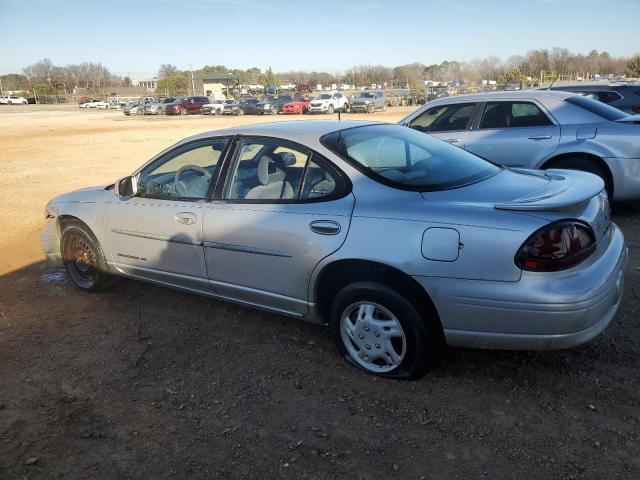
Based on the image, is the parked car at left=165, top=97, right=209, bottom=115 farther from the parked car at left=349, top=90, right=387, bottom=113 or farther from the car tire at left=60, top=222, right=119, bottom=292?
the car tire at left=60, top=222, right=119, bottom=292

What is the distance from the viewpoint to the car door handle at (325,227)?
10.3 feet

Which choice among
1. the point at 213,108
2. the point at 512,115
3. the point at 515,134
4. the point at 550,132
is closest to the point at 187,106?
the point at 213,108

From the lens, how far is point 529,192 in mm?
3104

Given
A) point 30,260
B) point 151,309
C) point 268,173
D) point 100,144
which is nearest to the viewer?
point 268,173

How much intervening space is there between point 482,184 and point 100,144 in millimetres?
19670

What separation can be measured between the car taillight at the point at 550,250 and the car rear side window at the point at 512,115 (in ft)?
13.8

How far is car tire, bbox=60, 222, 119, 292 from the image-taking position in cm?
468

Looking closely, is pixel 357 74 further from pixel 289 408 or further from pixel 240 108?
pixel 289 408

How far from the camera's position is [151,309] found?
454 cm

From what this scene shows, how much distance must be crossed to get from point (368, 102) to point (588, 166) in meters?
34.1

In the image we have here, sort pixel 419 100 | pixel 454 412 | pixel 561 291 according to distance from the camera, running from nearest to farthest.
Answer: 1. pixel 561 291
2. pixel 454 412
3. pixel 419 100

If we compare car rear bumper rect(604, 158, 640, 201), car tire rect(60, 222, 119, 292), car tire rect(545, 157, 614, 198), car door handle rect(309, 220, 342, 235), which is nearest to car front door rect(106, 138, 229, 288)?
car tire rect(60, 222, 119, 292)

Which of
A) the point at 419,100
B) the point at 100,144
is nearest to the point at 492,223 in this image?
the point at 100,144

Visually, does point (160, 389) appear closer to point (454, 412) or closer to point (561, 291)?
point (454, 412)
